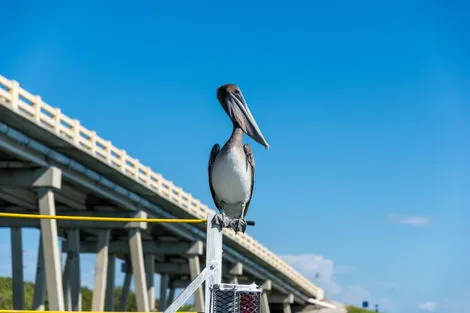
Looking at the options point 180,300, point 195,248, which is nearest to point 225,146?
point 180,300

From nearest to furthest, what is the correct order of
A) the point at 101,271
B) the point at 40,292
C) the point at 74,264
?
the point at 40,292 < the point at 101,271 < the point at 74,264

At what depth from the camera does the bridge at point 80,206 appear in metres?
27.2

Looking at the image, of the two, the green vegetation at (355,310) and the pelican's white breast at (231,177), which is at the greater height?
the green vegetation at (355,310)

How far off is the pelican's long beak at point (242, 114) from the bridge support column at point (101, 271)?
25718 mm

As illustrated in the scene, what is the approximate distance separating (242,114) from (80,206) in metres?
28.6

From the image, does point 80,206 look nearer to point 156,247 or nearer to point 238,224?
point 156,247

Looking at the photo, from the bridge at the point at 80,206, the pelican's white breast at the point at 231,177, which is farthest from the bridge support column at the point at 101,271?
the pelican's white breast at the point at 231,177

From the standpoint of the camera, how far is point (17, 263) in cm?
3475

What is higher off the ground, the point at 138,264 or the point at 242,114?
the point at 138,264

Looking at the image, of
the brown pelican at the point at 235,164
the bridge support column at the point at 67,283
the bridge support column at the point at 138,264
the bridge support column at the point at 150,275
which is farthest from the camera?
the bridge support column at the point at 150,275

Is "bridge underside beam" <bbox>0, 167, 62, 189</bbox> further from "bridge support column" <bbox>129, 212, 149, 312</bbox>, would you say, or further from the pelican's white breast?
the pelican's white breast

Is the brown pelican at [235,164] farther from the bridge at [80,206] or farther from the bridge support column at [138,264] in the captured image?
the bridge support column at [138,264]

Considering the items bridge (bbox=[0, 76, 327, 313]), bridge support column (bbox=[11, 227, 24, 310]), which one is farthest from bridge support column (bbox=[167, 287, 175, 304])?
bridge support column (bbox=[11, 227, 24, 310])

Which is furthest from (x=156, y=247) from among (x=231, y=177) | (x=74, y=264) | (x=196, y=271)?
(x=231, y=177)
